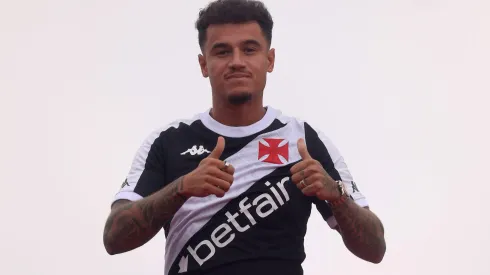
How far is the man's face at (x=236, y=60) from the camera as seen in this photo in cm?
611

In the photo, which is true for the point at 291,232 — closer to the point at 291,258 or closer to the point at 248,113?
the point at 291,258

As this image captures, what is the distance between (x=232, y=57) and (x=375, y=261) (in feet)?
6.24

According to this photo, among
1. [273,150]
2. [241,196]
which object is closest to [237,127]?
[273,150]

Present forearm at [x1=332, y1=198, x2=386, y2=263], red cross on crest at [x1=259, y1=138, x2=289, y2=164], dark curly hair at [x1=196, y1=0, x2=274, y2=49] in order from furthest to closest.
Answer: dark curly hair at [x1=196, y1=0, x2=274, y2=49]
red cross on crest at [x1=259, y1=138, x2=289, y2=164]
forearm at [x1=332, y1=198, x2=386, y2=263]

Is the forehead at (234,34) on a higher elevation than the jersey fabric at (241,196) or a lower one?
higher

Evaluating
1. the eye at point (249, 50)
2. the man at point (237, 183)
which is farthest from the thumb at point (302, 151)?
the eye at point (249, 50)

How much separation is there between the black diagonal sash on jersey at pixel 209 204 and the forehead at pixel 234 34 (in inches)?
33.9

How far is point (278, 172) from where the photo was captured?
237 inches

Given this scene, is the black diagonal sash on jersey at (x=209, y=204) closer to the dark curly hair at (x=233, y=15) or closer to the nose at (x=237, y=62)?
the nose at (x=237, y=62)

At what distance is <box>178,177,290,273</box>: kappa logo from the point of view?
18.7ft

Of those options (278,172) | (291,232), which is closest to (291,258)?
(291,232)

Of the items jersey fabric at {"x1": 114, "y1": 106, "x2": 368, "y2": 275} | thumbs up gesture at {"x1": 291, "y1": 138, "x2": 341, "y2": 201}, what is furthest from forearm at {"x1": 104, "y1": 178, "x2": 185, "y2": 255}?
thumbs up gesture at {"x1": 291, "y1": 138, "x2": 341, "y2": 201}

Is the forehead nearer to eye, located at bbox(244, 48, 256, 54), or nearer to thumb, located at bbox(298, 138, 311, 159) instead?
eye, located at bbox(244, 48, 256, 54)

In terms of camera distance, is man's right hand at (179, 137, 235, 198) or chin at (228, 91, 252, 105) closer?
man's right hand at (179, 137, 235, 198)
